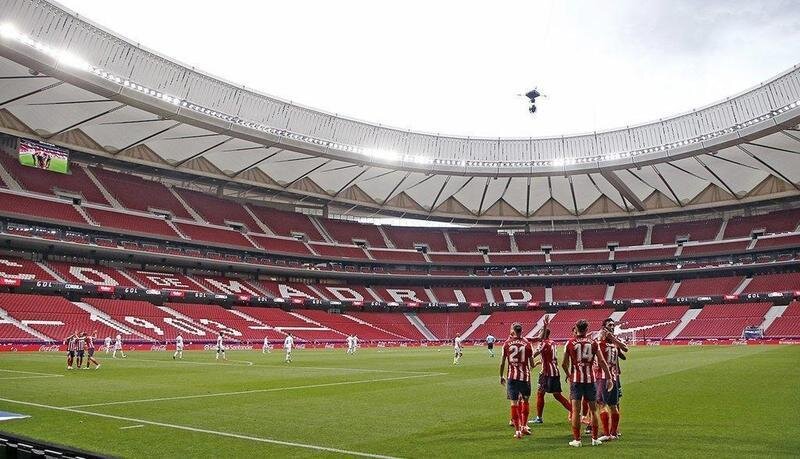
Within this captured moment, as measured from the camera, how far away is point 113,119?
51.0 metres

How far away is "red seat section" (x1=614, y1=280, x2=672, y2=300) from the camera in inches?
2741

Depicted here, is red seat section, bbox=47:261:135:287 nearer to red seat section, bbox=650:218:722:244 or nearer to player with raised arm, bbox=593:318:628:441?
player with raised arm, bbox=593:318:628:441

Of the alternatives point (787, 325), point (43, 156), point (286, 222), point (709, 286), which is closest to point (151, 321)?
point (43, 156)

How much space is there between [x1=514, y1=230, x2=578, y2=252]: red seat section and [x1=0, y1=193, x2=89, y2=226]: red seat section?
55742mm

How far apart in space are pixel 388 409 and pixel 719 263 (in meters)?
67.0

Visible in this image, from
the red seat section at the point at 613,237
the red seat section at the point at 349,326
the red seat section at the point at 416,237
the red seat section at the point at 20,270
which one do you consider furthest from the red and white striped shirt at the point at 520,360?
the red seat section at the point at 613,237

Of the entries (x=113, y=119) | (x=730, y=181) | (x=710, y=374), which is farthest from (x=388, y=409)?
(x=730, y=181)

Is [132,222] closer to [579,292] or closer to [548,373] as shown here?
[548,373]

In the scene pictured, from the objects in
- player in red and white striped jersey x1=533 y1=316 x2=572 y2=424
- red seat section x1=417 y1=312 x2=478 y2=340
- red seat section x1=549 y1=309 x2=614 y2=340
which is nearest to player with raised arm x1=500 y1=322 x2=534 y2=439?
player in red and white striped jersey x1=533 y1=316 x2=572 y2=424

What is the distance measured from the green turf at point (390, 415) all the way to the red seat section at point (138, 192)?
41.4m

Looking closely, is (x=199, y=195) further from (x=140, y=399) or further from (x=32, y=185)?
(x=140, y=399)

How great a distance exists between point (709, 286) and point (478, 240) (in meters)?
30.3

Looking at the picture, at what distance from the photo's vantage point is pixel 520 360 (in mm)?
10477

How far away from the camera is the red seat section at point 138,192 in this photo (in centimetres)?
5941
